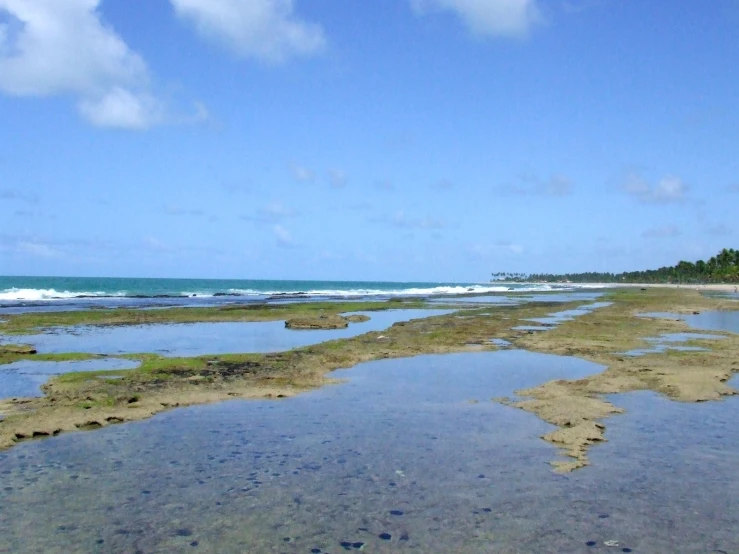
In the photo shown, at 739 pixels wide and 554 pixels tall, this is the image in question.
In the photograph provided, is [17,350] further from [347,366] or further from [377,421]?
[377,421]

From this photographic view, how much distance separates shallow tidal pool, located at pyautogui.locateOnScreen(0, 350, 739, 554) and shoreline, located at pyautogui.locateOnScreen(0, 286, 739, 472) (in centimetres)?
63

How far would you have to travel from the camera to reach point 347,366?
22.9 metres

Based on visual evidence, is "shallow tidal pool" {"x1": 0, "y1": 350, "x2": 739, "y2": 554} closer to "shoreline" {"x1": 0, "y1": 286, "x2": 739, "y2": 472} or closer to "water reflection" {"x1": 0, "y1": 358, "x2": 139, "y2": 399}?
"shoreline" {"x1": 0, "y1": 286, "x2": 739, "y2": 472}

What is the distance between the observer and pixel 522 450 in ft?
40.2

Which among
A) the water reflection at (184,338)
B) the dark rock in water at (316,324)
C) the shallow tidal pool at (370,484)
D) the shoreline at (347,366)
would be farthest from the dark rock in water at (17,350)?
the dark rock in water at (316,324)

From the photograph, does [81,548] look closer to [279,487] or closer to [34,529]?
[34,529]

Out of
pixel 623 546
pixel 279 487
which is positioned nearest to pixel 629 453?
pixel 623 546

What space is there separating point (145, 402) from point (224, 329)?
23481mm

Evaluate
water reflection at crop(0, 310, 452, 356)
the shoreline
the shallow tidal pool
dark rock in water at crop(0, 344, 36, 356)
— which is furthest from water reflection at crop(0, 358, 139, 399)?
the shallow tidal pool

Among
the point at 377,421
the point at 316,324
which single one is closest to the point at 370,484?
the point at 377,421

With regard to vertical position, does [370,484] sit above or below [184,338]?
below

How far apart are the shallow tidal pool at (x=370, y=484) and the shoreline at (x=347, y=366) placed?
63cm

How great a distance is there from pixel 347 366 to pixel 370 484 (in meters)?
12.5

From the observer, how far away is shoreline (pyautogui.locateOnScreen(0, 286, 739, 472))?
45.9 feet
